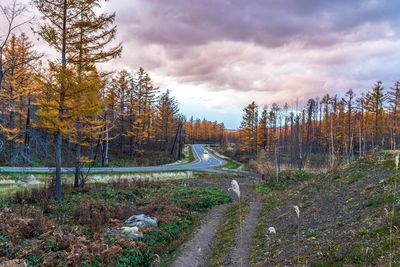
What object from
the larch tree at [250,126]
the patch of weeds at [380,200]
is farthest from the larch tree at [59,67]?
the larch tree at [250,126]

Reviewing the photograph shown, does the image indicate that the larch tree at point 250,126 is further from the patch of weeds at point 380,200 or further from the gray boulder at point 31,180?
the patch of weeds at point 380,200

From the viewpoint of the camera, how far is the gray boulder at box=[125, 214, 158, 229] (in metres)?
12.2

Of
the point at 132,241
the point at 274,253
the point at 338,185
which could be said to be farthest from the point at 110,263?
the point at 338,185

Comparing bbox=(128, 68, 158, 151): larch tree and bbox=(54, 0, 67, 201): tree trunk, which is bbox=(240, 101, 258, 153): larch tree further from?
bbox=(54, 0, 67, 201): tree trunk

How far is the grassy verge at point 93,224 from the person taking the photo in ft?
26.5

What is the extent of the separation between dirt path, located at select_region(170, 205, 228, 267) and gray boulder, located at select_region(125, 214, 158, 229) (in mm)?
2002

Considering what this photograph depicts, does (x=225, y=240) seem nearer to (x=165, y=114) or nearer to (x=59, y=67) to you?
(x=59, y=67)

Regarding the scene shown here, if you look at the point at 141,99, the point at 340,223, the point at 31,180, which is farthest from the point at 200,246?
the point at 141,99

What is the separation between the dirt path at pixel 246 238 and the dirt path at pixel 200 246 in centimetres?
102

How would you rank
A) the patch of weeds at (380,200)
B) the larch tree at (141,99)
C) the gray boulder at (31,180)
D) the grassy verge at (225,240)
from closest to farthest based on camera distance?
the patch of weeds at (380,200) < the grassy verge at (225,240) < the gray boulder at (31,180) < the larch tree at (141,99)

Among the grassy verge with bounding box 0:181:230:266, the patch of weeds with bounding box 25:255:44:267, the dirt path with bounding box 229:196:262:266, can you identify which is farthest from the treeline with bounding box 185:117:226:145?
the patch of weeds with bounding box 25:255:44:267

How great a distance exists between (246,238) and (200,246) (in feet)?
5.58

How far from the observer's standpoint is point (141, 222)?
40.5 feet

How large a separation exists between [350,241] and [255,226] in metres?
5.52
